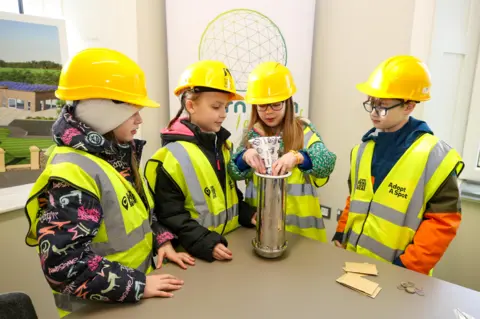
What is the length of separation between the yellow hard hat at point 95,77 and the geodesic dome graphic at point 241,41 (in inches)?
47.9

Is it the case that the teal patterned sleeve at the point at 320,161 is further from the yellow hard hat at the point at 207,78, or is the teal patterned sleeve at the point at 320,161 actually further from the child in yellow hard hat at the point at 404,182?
the yellow hard hat at the point at 207,78

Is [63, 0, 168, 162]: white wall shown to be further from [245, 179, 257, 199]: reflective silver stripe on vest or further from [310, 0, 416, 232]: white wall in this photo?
[310, 0, 416, 232]: white wall

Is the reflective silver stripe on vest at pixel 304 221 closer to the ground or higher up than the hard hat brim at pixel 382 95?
closer to the ground

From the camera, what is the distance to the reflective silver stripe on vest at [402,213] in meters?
1.21

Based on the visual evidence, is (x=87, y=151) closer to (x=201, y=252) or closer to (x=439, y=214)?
(x=201, y=252)

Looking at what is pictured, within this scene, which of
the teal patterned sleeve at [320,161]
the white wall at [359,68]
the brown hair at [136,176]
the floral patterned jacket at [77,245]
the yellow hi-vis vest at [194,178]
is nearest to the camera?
the floral patterned jacket at [77,245]

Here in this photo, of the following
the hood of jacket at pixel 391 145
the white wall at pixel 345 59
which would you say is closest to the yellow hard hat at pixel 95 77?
the hood of jacket at pixel 391 145

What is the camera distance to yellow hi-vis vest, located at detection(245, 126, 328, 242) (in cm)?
148

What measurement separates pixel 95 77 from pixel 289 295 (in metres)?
0.83

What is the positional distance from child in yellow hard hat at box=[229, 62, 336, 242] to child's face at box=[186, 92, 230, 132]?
15cm

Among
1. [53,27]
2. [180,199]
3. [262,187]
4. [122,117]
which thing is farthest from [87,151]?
[53,27]

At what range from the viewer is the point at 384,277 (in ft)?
3.29

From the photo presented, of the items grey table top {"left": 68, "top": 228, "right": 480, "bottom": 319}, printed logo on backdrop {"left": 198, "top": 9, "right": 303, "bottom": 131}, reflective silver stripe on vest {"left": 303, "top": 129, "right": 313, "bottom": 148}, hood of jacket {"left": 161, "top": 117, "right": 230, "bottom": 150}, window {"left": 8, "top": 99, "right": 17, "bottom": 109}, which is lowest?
grey table top {"left": 68, "top": 228, "right": 480, "bottom": 319}

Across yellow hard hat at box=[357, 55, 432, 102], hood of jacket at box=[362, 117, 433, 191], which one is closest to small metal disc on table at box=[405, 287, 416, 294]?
hood of jacket at box=[362, 117, 433, 191]
